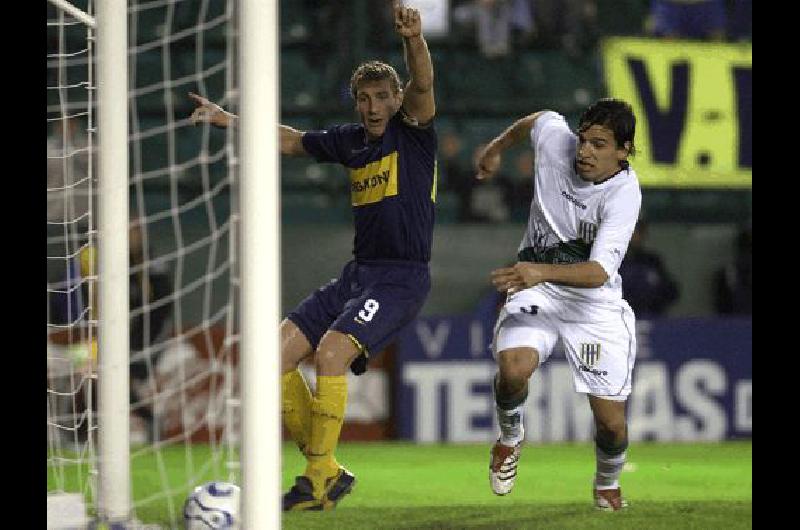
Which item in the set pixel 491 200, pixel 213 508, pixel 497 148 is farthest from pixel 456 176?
pixel 213 508

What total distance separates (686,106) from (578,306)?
5316 millimetres

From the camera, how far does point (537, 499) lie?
228 inches

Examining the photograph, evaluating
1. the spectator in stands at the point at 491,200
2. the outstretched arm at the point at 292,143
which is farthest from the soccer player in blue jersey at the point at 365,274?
the spectator in stands at the point at 491,200

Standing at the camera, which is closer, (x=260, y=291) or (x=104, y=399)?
(x=260, y=291)

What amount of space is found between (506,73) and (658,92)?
4.16 ft

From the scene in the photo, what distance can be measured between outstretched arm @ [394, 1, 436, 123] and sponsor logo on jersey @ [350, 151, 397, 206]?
242mm

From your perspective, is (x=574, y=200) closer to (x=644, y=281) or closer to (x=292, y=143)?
(x=292, y=143)

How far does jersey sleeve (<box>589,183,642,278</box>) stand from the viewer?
4930mm

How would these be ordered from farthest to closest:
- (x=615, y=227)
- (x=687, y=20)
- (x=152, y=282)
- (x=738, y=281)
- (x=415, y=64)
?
(x=687, y=20)
(x=738, y=281)
(x=152, y=282)
(x=615, y=227)
(x=415, y=64)

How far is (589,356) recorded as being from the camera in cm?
525

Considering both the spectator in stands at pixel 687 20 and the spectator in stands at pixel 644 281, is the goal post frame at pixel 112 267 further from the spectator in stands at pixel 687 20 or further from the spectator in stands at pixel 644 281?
the spectator in stands at pixel 687 20

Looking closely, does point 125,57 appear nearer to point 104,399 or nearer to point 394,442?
point 104,399

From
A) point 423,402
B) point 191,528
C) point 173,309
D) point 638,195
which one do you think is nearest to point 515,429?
point 638,195

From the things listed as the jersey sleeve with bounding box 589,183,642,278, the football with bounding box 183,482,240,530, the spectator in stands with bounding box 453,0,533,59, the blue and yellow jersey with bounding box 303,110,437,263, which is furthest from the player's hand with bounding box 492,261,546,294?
the spectator in stands with bounding box 453,0,533,59
